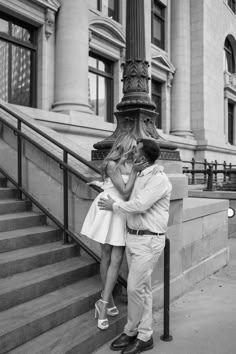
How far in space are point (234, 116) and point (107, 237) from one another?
2526 centimetres

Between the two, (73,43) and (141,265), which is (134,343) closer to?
(141,265)

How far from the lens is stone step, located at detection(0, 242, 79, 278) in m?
3.81

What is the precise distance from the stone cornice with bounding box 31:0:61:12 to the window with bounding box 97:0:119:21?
137 inches

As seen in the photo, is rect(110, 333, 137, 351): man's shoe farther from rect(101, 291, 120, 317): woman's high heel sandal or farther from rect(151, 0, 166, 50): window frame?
rect(151, 0, 166, 50): window frame

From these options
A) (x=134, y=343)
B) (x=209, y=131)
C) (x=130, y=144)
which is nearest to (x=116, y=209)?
(x=130, y=144)

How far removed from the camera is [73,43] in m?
11.8

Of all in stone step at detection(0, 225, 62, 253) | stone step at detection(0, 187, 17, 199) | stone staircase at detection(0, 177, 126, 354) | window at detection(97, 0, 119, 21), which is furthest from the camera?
window at detection(97, 0, 119, 21)

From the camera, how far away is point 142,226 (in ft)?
10.4

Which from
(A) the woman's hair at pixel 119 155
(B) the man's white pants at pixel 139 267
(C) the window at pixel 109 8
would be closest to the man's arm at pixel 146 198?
(B) the man's white pants at pixel 139 267

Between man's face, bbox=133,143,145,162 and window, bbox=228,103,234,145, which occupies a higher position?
window, bbox=228,103,234,145

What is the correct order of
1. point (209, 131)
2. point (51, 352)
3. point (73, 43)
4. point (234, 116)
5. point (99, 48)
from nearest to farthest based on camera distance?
point (51, 352) < point (73, 43) < point (99, 48) < point (209, 131) < point (234, 116)

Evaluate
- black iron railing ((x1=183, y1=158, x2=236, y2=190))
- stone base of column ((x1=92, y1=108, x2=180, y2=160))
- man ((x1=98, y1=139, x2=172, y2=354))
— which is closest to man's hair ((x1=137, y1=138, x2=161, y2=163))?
man ((x1=98, y1=139, x2=172, y2=354))

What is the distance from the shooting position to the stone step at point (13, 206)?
493 cm

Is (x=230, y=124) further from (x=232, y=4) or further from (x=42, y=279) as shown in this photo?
(x=42, y=279)
